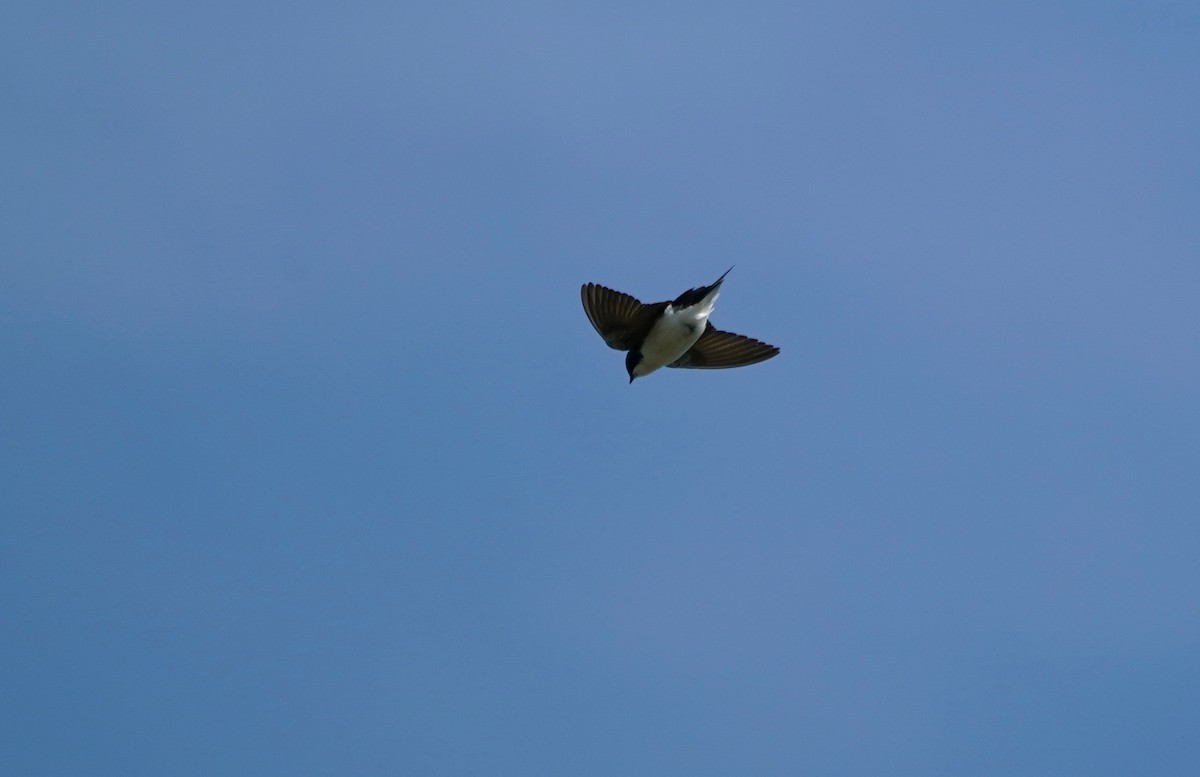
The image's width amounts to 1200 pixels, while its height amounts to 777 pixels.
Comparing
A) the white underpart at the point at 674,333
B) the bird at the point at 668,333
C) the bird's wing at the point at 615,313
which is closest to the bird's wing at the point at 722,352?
the bird at the point at 668,333

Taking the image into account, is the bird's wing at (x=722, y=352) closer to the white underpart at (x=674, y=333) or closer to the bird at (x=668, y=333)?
the bird at (x=668, y=333)

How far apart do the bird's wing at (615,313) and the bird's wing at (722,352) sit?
2.32 ft

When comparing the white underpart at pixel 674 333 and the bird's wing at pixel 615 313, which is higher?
the bird's wing at pixel 615 313

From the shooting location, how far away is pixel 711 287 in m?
14.5

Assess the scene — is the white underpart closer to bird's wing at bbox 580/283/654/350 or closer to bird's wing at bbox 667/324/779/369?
bird's wing at bbox 580/283/654/350

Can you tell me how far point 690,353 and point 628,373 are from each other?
74 centimetres

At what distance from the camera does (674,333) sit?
1463 centimetres

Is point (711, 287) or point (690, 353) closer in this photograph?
point (711, 287)

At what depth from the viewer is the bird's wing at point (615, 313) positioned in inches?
569

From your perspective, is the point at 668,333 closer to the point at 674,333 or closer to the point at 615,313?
the point at 674,333

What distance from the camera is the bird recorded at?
47.6ft

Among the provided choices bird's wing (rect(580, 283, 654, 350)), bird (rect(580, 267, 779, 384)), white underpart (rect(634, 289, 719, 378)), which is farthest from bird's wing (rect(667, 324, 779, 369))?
bird's wing (rect(580, 283, 654, 350))

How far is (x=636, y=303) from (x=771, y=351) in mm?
1571

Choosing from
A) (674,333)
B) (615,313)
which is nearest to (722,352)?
(674,333)
